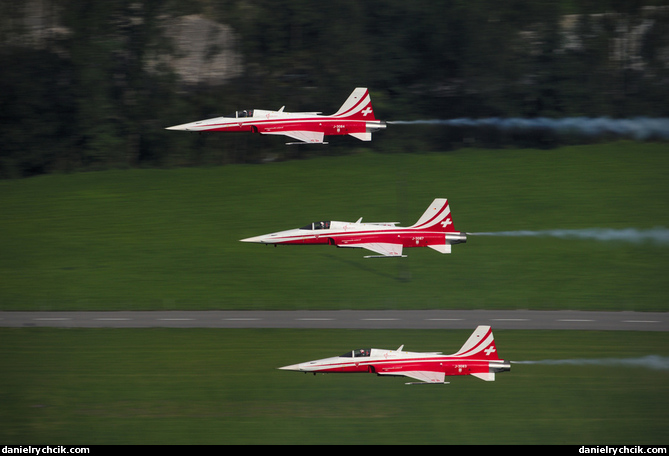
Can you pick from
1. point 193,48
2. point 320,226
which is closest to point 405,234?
point 320,226

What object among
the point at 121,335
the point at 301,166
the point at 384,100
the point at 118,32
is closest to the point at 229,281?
the point at 121,335

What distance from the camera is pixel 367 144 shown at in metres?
108

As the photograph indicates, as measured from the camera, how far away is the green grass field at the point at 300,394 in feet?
218

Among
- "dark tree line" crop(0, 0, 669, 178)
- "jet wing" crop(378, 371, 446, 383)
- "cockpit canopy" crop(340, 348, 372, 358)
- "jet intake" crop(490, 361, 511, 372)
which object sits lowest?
"jet wing" crop(378, 371, 446, 383)

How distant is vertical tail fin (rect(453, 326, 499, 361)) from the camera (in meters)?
68.2

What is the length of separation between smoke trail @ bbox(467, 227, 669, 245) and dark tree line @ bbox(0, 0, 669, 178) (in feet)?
61.8

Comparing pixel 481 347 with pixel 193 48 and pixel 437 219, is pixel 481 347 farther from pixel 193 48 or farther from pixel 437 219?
pixel 193 48

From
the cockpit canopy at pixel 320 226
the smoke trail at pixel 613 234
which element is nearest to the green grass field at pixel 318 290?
the smoke trail at pixel 613 234

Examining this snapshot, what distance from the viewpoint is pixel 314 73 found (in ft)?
345

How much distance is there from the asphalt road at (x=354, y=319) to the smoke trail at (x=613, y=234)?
27.1ft

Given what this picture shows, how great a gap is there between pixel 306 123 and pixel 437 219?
42.3ft

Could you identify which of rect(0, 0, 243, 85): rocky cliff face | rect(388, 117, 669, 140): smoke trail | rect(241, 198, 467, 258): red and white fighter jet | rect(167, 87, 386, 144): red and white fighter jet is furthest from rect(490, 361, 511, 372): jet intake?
rect(0, 0, 243, 85): rocky cliff face

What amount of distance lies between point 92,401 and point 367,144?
48117mm

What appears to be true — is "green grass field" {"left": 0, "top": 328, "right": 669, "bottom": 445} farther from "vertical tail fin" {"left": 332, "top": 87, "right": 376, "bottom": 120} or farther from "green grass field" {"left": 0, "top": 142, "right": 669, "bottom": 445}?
"vertical tail fin" {"left": 332, "top": 87, "right": 376, "bottom": 120}
